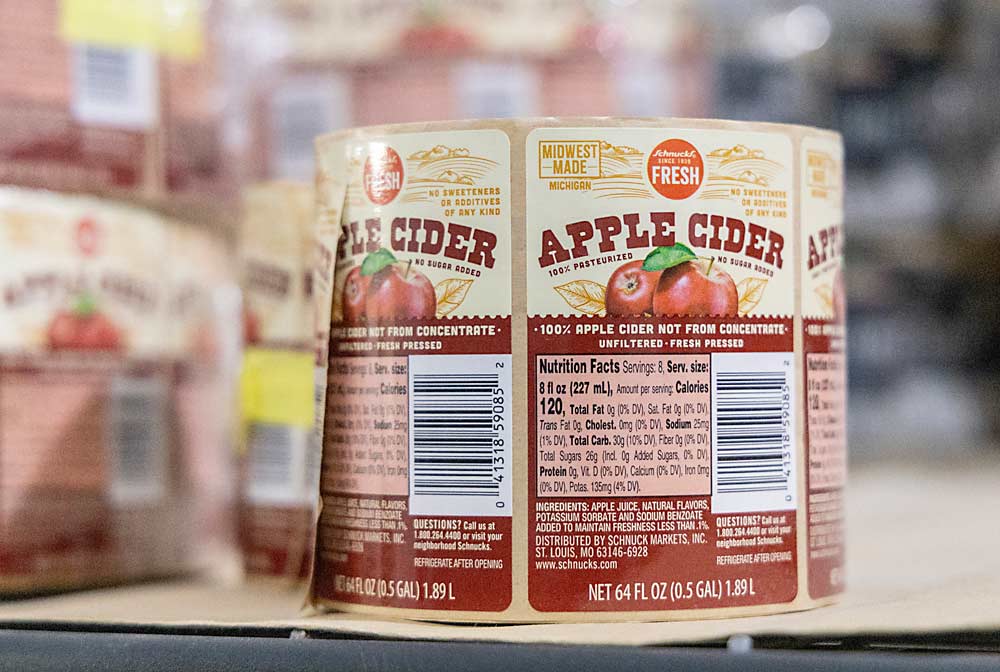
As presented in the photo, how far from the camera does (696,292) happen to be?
67 centimetres

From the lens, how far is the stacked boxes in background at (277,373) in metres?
0.87

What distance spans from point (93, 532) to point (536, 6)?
0.81 m

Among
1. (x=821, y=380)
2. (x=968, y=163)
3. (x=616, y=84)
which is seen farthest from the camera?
(x=968, y=163)

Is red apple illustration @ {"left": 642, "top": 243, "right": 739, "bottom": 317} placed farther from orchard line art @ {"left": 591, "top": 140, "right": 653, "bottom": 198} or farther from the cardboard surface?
the cardboard surface

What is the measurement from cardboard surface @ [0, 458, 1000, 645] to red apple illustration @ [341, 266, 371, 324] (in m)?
0.16

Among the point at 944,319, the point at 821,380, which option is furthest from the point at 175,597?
the point at 944,319

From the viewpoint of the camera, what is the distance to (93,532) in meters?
0.88

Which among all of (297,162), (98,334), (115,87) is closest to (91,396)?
(98,334)

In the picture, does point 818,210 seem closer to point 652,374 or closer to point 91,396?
point 652,374

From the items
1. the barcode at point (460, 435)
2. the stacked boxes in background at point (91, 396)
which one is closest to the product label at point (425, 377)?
the barcode at point (460, 435)

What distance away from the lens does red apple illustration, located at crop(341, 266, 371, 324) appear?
0.70m

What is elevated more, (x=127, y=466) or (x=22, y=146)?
(x=22, y=146)

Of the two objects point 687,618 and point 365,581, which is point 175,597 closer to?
point 365,581

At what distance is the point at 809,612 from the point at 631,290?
20 centimetres
